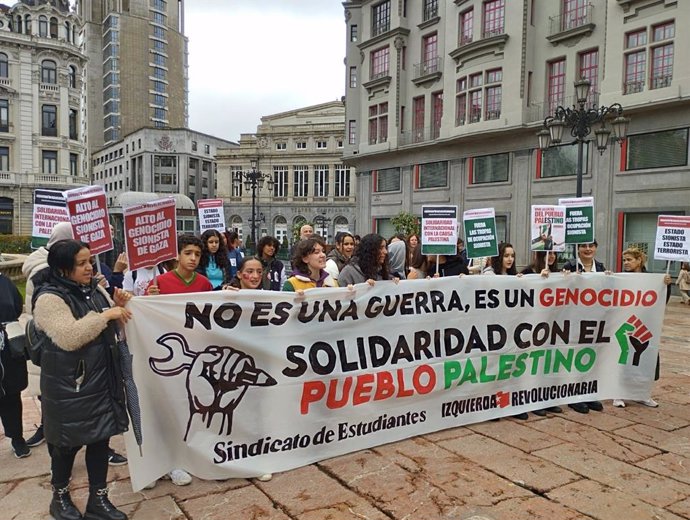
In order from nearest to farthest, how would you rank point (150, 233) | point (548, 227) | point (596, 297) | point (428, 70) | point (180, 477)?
point (180, 477)
point (150, 233)
point (596, 297)
point (548, 227)
point (428, 70)

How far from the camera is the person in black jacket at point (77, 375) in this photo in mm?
3111

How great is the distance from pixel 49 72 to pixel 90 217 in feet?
190

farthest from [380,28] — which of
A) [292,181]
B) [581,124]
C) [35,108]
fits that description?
[292,181]

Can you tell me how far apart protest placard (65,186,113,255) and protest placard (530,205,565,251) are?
4673mm

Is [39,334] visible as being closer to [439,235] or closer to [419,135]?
[439,235]

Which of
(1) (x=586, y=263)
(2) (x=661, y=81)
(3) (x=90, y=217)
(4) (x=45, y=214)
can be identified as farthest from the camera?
(2) (x=661, y=81)

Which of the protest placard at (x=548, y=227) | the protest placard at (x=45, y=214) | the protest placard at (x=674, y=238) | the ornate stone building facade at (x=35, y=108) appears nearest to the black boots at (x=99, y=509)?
the protest placard at (x=45, y=214)

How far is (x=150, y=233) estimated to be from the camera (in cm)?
430

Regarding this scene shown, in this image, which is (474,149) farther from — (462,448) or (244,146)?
(244,146)

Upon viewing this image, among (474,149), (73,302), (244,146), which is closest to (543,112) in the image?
(474,149)

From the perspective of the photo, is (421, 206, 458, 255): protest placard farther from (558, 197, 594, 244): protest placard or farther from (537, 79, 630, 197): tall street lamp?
(537, 79, 630, 197): tall street lamp

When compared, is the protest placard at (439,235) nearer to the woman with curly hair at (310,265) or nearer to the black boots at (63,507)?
the woman with curly hair at (310,265)

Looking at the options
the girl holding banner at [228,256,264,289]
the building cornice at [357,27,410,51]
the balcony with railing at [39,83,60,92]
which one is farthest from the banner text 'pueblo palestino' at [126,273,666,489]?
the balcony with railing at [39,83,60,92]

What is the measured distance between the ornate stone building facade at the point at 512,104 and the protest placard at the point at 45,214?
19.5 m
